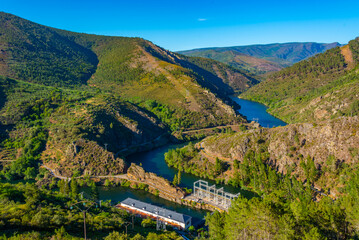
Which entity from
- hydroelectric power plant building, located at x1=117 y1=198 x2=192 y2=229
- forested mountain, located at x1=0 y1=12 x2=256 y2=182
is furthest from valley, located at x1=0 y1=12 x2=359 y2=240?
hydroelectric power plant building, located at x1=117 y1=198 x2=192 y2=229

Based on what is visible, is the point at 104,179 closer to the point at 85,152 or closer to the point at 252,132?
the point at 85,152

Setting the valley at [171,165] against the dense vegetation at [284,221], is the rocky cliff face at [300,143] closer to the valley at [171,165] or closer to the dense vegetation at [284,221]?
the valley at [171,165]

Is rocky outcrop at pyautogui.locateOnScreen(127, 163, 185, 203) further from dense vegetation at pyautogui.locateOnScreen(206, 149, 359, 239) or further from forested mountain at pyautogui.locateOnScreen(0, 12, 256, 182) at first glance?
dense vegetation at pyautogui.locateOnScreen(206, 149, 359, 239)

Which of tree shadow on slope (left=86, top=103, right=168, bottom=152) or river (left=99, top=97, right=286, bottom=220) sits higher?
tree shadow on slope (left=86, top=103, right=168, bottom=152)

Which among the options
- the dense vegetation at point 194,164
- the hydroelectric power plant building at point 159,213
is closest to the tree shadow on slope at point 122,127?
the dense vegetation at point 194,164

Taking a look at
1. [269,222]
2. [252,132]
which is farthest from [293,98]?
[269,222]

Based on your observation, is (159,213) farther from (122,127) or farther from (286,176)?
(122,127)
